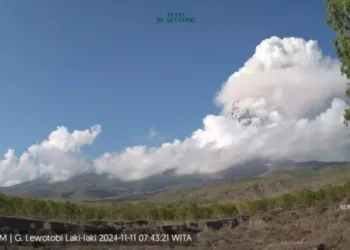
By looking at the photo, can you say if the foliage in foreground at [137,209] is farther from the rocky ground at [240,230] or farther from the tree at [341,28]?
the tree at [341,28]

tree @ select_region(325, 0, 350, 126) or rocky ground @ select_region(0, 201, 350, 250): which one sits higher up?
tree @ select_region(325, 0, 350, 126)

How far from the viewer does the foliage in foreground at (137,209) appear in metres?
41.5

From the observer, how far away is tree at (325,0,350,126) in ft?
117

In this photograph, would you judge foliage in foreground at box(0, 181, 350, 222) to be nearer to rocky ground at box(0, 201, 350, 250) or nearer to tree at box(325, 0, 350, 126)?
rocky ground at box(0, 201, 350, 250)

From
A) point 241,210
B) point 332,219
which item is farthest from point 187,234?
point 241,210

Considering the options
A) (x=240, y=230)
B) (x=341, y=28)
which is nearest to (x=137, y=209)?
(x=240, y=230)

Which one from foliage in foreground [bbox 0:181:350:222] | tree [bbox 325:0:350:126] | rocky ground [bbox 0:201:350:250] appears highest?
tree [bbox 325:0:350:126]

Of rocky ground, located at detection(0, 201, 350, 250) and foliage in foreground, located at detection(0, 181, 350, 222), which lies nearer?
rocky ground, located at detection(0, 201, 350, 250)

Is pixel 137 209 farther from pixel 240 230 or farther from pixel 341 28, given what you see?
pixel 341 28

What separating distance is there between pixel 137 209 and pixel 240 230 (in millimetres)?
13068

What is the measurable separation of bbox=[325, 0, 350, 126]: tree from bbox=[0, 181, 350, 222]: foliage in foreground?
16555 mm

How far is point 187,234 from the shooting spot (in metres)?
37.8

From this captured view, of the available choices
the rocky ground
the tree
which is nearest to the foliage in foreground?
the rocky ground

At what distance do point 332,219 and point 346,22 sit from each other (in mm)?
16510
